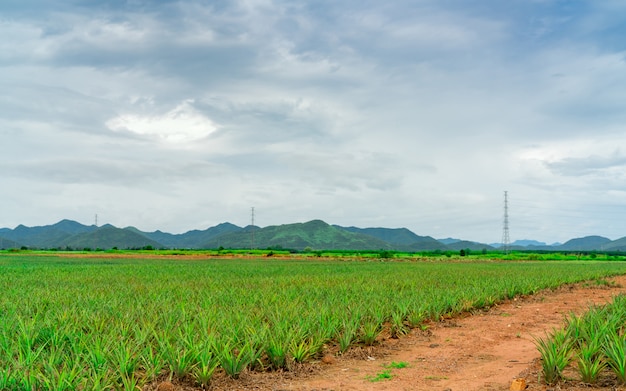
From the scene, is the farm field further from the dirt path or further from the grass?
the grass

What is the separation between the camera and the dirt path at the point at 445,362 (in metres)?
7.77

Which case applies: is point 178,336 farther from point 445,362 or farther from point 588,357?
point 588,357

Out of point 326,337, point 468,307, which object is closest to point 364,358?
point 326,337

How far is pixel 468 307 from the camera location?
15891 millimetres

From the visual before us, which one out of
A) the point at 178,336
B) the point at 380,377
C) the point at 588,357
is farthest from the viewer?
the point at 178,336

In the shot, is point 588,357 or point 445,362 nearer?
point 588,357

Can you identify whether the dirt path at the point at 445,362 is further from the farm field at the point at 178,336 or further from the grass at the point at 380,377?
the farm field at the point at 178,336

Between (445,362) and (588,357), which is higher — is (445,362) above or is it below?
below

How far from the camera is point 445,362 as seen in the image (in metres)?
9.42

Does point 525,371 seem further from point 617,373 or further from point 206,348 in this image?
point 206,348

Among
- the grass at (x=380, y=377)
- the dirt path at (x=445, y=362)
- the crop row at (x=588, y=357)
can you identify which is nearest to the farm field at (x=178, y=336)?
the dirt path at (x=445, y=362)

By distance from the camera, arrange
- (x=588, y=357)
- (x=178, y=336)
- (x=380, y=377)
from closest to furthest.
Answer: (x=588, y=357) < (x=380, y=377) < (x=178, y=336)

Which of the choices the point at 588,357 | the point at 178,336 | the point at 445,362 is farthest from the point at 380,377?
the point at 178,336

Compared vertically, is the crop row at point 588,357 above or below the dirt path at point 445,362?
above
